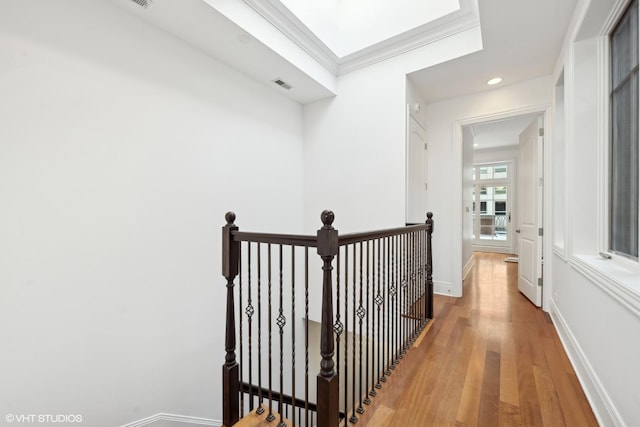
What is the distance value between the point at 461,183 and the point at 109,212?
3.80m

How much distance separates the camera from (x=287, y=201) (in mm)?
3699

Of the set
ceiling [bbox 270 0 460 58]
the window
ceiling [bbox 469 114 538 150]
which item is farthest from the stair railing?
ceiling [bbox 469 114 538 150]

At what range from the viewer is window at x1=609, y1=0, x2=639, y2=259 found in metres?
1.58

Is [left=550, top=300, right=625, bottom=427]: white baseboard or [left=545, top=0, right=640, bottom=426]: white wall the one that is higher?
[left=545, top=0, right=640, bottom=426]: white wall

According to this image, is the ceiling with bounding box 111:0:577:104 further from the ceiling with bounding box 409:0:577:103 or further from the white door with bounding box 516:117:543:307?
the white door with bounding box 516:117:543:307

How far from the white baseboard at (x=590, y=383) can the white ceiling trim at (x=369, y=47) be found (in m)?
2.93

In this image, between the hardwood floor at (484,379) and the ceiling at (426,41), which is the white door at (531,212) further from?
the ceiling at (426,41)

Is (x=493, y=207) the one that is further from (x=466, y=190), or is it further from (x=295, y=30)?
(x=295, y=30)

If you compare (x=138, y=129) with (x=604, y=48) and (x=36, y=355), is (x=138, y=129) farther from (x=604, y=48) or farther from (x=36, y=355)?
(x=604, y=48)

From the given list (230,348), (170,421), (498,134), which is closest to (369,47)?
(230,348)

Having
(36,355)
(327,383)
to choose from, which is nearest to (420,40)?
(327,383)

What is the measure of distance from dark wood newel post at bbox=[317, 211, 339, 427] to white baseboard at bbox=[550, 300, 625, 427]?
1351mm

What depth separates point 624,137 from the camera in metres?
1.72

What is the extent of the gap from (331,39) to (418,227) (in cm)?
248
